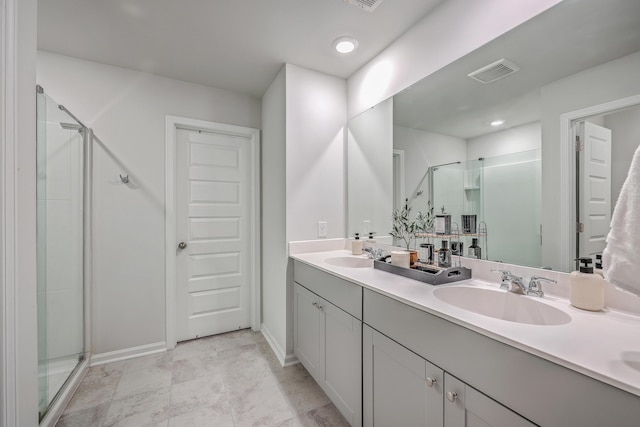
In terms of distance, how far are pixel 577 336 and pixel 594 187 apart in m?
0.64

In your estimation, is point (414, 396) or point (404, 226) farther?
point (404, 226)

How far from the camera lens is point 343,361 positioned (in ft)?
4.91

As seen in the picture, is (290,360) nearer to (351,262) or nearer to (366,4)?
(351,262)

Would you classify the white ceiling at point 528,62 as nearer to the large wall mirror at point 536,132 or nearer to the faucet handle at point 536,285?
the large wall mirror at point 536,132

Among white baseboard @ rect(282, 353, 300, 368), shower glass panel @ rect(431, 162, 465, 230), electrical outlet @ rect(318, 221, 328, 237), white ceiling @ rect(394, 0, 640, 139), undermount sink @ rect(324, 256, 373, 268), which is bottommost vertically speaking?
white baseboard @ rect(282, 353, 300, 368)

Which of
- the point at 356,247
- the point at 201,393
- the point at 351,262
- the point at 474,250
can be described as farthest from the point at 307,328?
the point at 474,250

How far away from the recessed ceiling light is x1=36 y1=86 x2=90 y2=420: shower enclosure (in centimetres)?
185

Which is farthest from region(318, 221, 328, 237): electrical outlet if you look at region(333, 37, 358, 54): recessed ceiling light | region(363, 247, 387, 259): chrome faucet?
region(333, 37, 358, 54): recessed ceiling light

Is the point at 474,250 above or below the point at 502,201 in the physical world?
below

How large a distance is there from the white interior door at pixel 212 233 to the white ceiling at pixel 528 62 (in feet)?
6.08

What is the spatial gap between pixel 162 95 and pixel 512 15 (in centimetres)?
259

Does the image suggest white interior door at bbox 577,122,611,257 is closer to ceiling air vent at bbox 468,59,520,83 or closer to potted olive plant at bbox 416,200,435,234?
ceiling air vent at bbox 468,59,520,83

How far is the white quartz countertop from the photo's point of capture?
1.97ft

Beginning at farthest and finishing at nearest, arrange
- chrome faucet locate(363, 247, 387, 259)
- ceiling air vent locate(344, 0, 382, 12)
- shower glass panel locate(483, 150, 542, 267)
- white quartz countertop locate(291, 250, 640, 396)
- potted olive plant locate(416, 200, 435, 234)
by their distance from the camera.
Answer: chrome faucet locate(363, 247, 387, 259) < potted olive plant locate(416, 200, 435, 234) < ceiling air vent locate(344, 0, 382, 12) < shower glass panel locate(483, 150, 542, 267) < white quartz countertop locate(291, 250, 640, 396)
